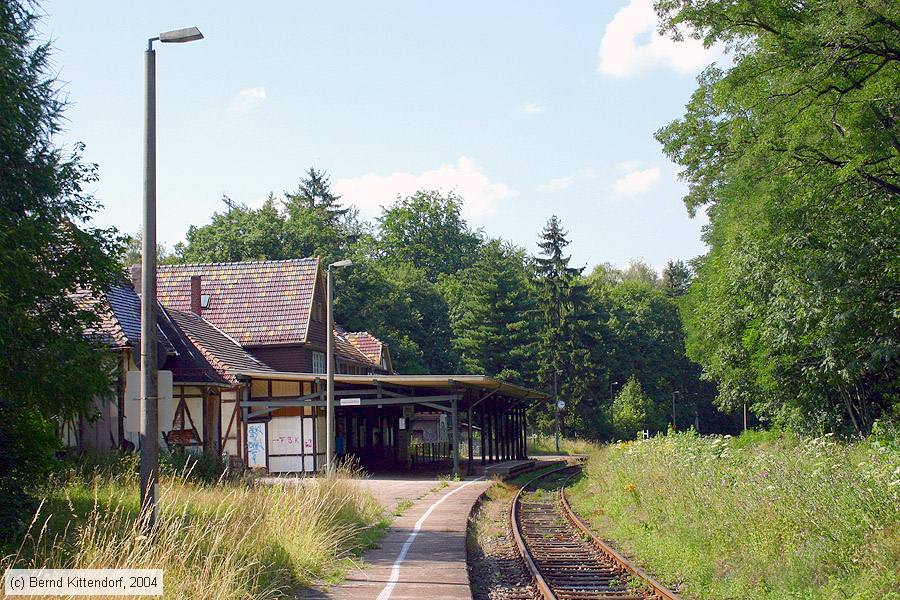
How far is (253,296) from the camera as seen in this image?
40312 mm

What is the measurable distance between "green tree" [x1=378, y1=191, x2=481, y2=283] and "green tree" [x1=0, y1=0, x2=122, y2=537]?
83.4 m

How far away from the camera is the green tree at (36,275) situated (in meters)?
11.5

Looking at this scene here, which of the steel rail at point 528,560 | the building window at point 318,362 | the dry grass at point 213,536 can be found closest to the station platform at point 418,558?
the dry grass at point 213,536

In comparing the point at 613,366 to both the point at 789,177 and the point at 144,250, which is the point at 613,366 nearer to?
the point at 789,177

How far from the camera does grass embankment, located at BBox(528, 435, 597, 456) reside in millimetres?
62625

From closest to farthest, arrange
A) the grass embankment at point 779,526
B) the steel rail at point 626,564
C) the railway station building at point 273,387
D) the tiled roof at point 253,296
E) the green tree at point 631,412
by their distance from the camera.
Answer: the grass embankment at point 779,526
the steel rail at point 626,564
the railway station building at point 273,387
the tiled roof at point 253,296
the green tree at point 631,412

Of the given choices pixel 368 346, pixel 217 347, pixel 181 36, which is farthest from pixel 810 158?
pixel 368 346

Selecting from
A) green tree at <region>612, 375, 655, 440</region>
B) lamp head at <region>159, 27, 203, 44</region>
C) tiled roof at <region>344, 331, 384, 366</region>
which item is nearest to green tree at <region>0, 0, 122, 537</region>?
lamp head at <region>159, 27, 203, 44</region>

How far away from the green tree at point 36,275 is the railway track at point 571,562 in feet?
21.6

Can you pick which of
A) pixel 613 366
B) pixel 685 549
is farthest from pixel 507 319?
pixel 685 549

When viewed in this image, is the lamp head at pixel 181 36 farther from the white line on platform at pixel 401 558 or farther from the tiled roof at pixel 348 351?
the tiled roof at pixel 348 351

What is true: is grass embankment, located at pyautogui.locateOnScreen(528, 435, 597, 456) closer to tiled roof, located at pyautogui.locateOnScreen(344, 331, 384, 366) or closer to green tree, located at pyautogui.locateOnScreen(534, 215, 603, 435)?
green tree, located at pyautogui.locateOnScreen(534, 215, 603, 435)

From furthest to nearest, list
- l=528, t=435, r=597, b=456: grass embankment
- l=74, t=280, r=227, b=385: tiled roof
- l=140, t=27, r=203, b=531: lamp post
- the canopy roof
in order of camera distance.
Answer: l=528, t=435, r=597, b=456: grass embankment
the canopy roof
l=74, t=280, r=227, b=385: tiled roof
l=140, t=27, r=203, b=531: lamp post

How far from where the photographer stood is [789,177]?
20516 millimetres
